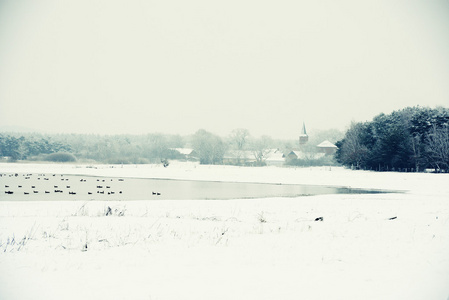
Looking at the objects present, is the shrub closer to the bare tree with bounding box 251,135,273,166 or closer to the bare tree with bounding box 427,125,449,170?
the bare tree with bounding box 251,135,273,166

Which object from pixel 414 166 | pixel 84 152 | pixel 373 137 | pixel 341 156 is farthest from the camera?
pixel 84 152

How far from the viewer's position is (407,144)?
6819cm

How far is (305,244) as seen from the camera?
11.4 metres

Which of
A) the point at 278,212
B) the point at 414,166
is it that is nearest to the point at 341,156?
the point at 414,166

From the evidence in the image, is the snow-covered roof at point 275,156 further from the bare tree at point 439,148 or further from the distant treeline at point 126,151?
the bare tree at point 439,148

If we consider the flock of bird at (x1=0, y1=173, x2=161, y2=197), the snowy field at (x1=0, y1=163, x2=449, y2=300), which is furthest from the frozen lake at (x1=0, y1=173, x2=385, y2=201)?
the snowy field at (x1=0, y1=163, x2=449, y2=300)

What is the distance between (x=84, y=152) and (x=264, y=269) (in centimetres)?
14731

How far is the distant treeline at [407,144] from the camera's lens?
65.4 meters

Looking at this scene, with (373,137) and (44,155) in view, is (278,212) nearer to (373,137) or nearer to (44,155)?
(373,137)

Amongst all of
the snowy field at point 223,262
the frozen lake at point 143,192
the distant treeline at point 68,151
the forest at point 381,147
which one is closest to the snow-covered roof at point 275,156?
the forest at point 381,147

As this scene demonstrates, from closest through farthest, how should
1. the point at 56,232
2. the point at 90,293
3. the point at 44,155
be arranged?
1. the point at 90,293
2. the point at 56,232
3. the point at 44,155

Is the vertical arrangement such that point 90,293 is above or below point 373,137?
below

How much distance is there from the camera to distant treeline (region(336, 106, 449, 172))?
65.4 meters

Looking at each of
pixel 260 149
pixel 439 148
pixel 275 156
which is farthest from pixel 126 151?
pixel 439 148
